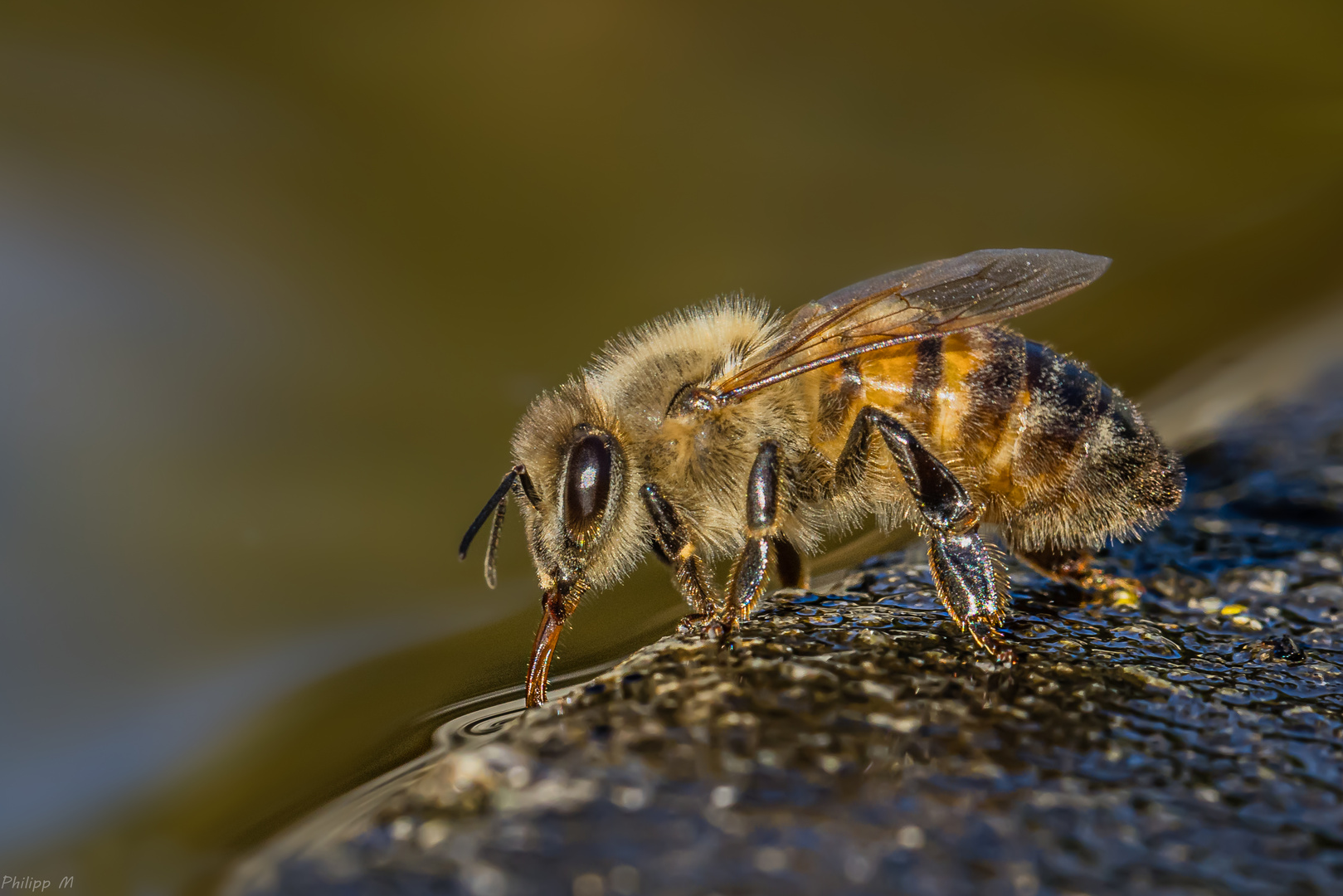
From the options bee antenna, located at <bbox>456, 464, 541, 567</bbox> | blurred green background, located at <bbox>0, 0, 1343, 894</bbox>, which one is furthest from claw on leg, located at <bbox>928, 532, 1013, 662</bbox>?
bee antenna, located at <bbox>456, 464, 541, 567</bbox>

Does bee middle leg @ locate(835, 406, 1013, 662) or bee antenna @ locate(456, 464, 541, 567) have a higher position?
bee antenna @ locate(456, 464, 541, 567)

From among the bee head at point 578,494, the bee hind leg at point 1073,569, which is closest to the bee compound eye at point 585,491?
the bee head at point 578,494

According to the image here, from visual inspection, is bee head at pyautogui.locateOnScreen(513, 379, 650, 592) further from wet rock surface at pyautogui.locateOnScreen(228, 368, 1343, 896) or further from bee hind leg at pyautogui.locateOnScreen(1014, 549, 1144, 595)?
bee hind leg at pyautogui.locateOnScreen(1014, 549, 1144, 595)

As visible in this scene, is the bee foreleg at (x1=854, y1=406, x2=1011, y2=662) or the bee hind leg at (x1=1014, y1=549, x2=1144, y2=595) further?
the bee hind leg at (x1=1014, y1=549, x2=1144, y2=595)

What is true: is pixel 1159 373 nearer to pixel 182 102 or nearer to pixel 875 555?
pixel 875 555

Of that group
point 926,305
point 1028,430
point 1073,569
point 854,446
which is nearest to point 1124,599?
point 1073,569

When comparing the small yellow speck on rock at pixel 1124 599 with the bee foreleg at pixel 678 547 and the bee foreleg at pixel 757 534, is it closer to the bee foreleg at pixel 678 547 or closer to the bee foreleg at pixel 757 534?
the bee foreleg at pixel 757 534

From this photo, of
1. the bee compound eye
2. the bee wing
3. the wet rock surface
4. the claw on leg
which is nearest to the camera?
the wet rock surface

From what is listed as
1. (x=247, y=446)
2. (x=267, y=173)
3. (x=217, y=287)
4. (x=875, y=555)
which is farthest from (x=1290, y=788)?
(x=267, y=173)
